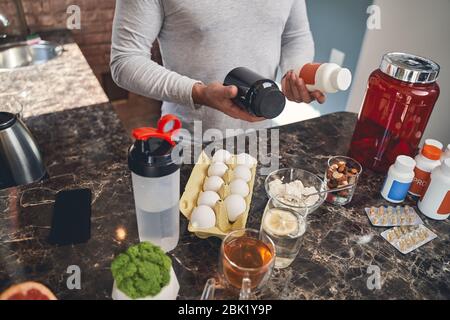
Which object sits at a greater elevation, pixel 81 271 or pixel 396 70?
pixel 396 70

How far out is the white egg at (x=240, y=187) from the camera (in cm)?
90

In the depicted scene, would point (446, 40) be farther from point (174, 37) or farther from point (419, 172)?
point (174, 37)

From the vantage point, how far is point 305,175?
3.26 ft

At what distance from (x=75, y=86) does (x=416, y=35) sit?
1720 mm

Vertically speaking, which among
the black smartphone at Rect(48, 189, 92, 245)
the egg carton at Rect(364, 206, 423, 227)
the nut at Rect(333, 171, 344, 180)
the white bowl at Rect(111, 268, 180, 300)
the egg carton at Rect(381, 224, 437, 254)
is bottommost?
the egg carton at Rect(381, 224, 437, 254)

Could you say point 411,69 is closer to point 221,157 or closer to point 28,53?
point 221,157

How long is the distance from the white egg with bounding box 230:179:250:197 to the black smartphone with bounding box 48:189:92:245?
361 millimetres

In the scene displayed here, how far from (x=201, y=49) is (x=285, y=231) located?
733mm

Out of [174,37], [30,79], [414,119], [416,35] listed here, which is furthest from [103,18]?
[414,119]

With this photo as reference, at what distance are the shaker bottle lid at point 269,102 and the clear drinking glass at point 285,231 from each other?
9.4 inches

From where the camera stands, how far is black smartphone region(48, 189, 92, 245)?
2.74 ft

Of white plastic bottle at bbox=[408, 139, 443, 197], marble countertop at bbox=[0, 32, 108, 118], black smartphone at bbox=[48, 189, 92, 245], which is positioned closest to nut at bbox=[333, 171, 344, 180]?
white plastic bottle at bbox=[408, 139, 443, 197]

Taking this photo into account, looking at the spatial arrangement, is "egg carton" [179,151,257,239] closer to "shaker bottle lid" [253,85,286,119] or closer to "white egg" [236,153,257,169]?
"white egg" [236,153,257,169]
